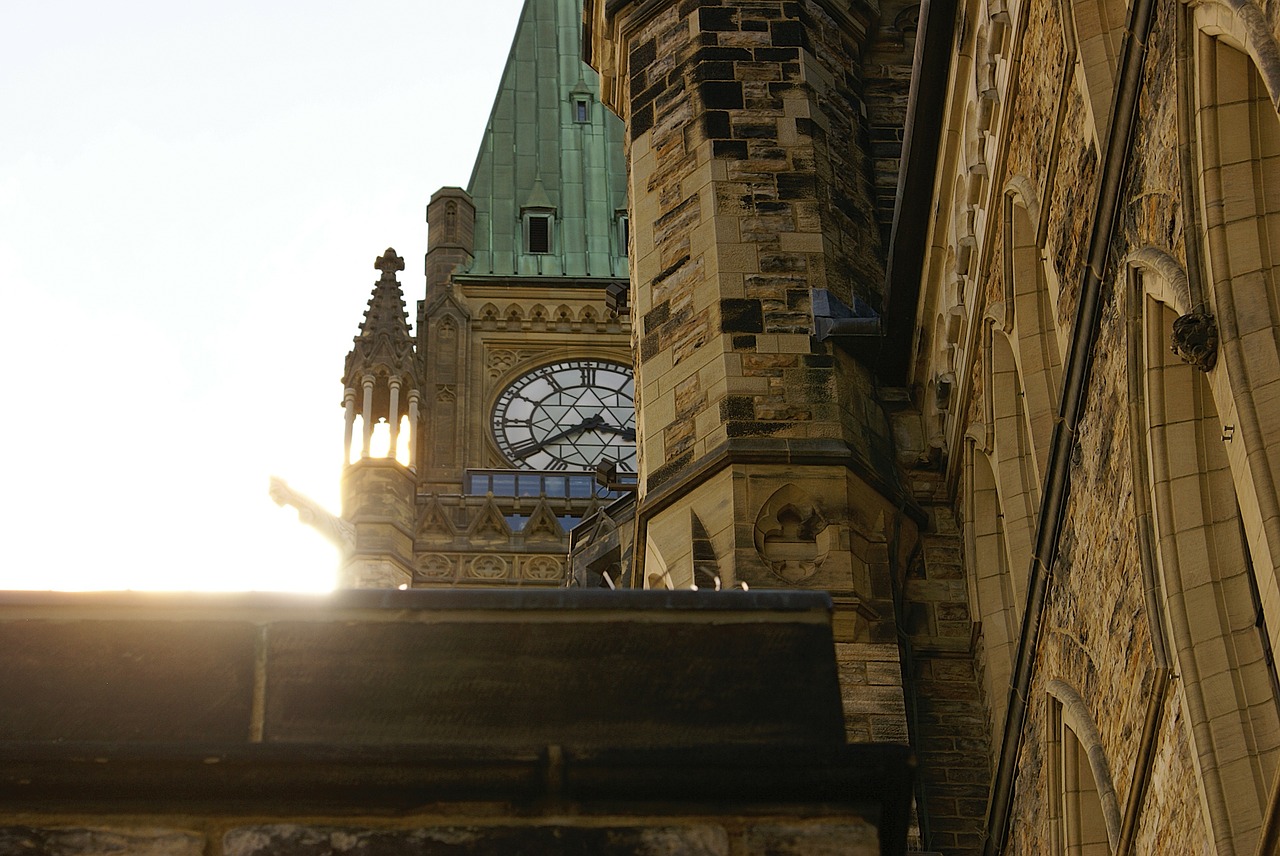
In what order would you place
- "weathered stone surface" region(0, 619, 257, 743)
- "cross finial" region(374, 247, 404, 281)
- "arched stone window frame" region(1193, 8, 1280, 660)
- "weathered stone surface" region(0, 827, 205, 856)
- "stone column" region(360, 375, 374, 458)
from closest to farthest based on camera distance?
"weathered stone surface" region(0, 827, 205, 856) → "weathered stone surface" region(0, 619, 257, 743) → "arched stone window frame" region(1193, 8, 1280, 660) → "stone column" region(360, 375, 374, 458) → "cross finial" region(374, 247, 404, 281)

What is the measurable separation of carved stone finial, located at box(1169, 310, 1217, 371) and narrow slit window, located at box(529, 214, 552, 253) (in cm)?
5175

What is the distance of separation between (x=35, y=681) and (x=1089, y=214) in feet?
16.5

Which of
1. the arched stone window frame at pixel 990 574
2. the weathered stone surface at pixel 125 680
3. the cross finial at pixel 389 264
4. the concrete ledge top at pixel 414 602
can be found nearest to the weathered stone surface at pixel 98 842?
the weathered stone surface at pixel 125 680

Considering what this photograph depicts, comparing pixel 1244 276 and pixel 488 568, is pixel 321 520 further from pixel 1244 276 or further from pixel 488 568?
pixel 1244 276

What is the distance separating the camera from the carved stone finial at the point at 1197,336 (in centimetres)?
664

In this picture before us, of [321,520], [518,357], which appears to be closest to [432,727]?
[321,520]

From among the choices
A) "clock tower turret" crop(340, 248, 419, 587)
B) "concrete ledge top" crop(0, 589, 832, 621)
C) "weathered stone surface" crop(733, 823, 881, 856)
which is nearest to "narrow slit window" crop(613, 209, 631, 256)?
"clock tower turret" crop(340, 248, 419, 587)

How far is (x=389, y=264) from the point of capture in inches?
1983

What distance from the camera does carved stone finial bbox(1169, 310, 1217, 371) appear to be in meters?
6.64

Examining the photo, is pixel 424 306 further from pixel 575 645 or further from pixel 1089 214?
pixel 575 645

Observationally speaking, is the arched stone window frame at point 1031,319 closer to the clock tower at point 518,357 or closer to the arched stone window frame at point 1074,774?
the arched stone window frame at point 1074,774

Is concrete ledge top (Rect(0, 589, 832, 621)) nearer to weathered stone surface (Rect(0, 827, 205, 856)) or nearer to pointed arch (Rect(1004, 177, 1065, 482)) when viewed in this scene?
weathered stone surface (Rect(0, 827, 205, 856))

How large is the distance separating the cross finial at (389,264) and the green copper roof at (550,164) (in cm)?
641

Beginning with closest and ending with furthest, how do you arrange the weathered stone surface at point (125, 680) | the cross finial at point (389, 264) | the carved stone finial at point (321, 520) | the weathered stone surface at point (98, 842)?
the weathered stone surface at point (98, 842)
the weathered stone surface at point (125, 680)
the carved stone finial at point (321, 520)
the cross finial at point (389, 264)
